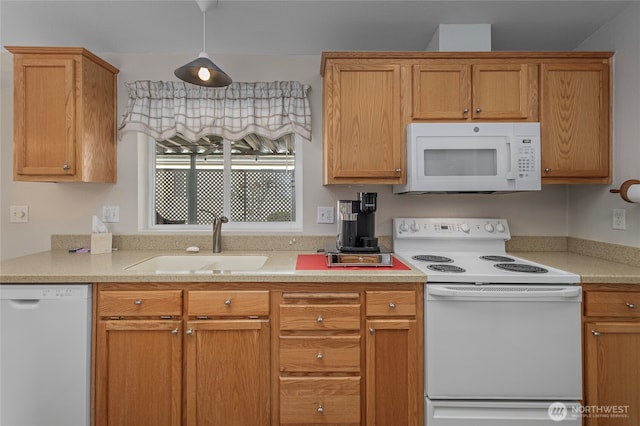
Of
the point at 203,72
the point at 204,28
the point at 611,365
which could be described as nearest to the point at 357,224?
the point at 203,72

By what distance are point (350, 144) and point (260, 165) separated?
81 cm

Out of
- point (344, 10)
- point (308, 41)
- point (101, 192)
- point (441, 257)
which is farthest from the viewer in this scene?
point (101, 192)

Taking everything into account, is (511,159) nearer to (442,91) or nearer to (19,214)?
(442,91)

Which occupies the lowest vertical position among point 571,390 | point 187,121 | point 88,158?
point 571,390

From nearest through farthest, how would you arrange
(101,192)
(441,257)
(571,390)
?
(571,390) < (441,257) < (101,192)

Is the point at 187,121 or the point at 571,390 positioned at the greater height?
the point at 187,121

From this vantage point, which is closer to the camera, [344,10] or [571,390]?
[571,390]

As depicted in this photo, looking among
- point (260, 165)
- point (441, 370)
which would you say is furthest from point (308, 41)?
point (441, 370)

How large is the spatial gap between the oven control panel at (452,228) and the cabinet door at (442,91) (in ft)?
2.23

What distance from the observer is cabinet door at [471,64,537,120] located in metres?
1.88

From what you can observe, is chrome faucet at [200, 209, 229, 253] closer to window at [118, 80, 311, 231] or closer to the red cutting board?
window at [118, 80, 311, 231]

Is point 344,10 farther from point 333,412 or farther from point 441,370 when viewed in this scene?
point 333,412

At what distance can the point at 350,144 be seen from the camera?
190 cm

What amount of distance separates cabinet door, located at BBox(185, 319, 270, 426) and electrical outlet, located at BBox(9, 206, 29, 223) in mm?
1698
